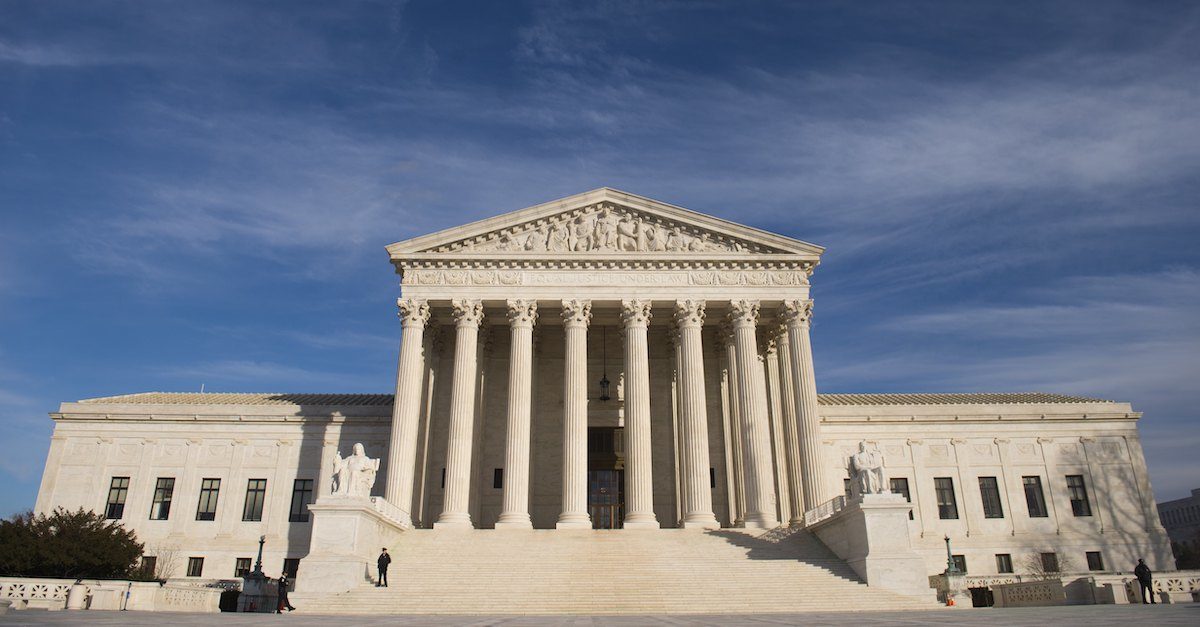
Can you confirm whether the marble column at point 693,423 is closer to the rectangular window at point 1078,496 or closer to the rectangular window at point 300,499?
the rectangular window at point 300,499

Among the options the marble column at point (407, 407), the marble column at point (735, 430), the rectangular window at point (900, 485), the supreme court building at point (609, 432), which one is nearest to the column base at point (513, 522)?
the supreme court building at point (609, 432)

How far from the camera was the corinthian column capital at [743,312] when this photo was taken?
127 ft

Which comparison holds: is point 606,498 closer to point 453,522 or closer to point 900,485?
point 453,522

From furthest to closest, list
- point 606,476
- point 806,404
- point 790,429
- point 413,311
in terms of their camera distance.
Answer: point 606,476 → point 790,429 → point 413,311 → point 806,404

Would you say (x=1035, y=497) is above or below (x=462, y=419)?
below

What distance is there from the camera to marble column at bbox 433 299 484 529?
35369 millimetres

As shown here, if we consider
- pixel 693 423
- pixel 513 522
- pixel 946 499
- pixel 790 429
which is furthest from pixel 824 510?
pixel 946 499

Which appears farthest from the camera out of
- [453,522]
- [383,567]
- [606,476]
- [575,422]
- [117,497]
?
[606,476]

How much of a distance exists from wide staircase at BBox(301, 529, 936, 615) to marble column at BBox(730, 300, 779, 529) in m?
1.84

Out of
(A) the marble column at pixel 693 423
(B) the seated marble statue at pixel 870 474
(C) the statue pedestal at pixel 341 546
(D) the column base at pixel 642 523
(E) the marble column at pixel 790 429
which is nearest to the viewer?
(C) the statue pedestal at pixel 341 546

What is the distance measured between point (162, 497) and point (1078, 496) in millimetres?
49527

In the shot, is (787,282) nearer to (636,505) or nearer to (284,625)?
(636,505)

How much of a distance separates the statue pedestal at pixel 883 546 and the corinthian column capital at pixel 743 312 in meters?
11.9

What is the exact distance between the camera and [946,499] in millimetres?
42938
